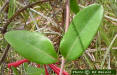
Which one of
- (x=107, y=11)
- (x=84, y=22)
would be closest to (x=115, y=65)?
(x=107, y=11)

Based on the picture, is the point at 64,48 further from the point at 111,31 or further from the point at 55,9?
the point at 55,9

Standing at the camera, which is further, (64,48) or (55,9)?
(55,9)
